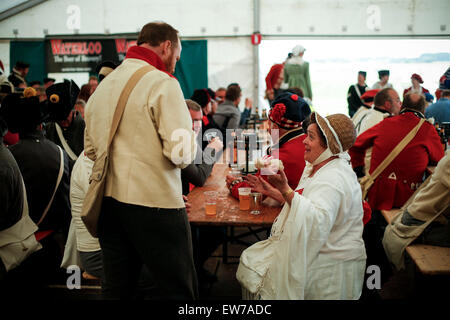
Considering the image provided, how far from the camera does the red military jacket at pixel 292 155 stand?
2645 millimetres

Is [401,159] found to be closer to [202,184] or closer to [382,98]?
[382,98]

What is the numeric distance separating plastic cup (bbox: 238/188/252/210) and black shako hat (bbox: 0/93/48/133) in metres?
1.63

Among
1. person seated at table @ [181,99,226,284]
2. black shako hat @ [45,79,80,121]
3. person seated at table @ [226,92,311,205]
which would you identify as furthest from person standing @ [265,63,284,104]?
person seated at table @ [226,92,311,205]

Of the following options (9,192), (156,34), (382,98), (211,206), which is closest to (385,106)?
(382,98)

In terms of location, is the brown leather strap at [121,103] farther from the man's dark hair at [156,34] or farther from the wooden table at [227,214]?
the wooden table at [227,214]

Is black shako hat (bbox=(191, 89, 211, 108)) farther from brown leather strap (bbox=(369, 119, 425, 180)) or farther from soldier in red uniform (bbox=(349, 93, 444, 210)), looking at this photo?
brown leather strap (bbox=(369, 119, 425, 180))

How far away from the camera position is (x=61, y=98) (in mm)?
3414

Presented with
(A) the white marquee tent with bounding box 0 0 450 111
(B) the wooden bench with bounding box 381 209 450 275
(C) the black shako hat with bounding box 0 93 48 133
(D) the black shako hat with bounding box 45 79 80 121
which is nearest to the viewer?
(B) the wooden bench with bounding box 381 209 450 275

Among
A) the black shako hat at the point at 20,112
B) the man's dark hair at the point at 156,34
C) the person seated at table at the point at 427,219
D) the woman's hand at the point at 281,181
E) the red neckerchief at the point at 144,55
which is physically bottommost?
the person seated at table at the point at 427,219

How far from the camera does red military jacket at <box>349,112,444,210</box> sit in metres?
3.51

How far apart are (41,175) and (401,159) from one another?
9.95ft

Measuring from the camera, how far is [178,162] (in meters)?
1.77

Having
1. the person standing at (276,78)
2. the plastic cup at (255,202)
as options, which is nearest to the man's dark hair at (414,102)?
the plastic cup at (255,202)

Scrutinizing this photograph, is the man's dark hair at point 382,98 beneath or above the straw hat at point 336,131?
above
